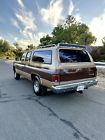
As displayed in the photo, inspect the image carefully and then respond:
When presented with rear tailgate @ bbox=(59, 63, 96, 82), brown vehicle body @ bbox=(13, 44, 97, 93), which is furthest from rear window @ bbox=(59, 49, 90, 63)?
rear tailgate @ bbox=(59, 63, 96, 82)

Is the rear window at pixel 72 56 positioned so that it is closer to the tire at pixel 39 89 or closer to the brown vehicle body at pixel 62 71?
the brown vehicle body at pixel 62 71

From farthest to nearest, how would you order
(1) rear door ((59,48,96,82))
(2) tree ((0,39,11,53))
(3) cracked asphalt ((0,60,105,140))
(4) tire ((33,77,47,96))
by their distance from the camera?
(2) tree ((0,39,11,53)) → (4) tire ((33,77,47,96)) → (1) rear door ((59,48,96,82)) → (3) cracked asphalt ((0,60,105,140))

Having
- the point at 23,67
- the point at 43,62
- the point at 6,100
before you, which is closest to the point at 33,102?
the point at 6,100

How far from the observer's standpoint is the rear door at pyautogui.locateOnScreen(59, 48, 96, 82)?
573 cm

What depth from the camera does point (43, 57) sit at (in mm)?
6633

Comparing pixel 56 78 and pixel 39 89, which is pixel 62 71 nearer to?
pixel 56 78

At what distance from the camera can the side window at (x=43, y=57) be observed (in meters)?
6.16

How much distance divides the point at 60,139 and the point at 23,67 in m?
5.97

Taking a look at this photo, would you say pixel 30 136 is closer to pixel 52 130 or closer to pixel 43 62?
pixel 52 130

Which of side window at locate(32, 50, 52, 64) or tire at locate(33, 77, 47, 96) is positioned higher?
side window at locate(32, 50, 52, 64)

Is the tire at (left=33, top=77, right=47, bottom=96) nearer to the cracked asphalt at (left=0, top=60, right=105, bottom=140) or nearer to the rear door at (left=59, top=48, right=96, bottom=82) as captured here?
the cracked asphalt at (left=0, top=60, right=105, bottom=140)

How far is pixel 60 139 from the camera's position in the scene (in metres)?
3.62

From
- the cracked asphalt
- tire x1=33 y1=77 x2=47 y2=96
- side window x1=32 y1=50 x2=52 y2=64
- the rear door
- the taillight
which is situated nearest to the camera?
the cracked asphalt

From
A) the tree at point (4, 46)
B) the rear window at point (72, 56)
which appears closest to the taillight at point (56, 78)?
the rear window at point (72, 56)
